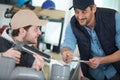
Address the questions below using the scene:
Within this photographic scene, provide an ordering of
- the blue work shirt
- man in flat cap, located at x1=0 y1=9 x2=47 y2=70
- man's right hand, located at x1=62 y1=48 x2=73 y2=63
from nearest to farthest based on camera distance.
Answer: man in flat cap, located at x1=0 y1=9 x2=47 y2=70, man's right hand, located at x1=62 y1=48 x2=73 y2=63, the blue work shirt

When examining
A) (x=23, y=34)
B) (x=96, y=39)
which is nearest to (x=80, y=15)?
(x=96, y=39)

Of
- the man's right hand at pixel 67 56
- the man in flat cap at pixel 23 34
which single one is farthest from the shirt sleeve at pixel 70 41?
the man in flat cap at pixel 23 34

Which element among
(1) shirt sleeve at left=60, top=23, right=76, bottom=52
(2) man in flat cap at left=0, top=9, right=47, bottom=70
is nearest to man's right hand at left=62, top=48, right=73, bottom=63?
(1) shirt sleeve at left=60, top=23, right=76, bottom=52

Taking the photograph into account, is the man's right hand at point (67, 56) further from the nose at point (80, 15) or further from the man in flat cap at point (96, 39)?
the nose at point (80, 15)

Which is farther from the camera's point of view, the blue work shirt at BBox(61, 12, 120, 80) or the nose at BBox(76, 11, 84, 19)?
the blue work shirt at BBox(61, 12, 120, 80)

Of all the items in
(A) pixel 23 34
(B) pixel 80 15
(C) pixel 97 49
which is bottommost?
(C) pixel 97 49

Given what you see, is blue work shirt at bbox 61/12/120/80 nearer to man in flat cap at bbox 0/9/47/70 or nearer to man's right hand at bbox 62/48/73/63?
man's right hand at bbox 62/48/73/63

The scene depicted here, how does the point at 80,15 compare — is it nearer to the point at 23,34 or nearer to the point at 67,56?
the point at 67,56

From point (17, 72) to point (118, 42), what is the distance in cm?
91

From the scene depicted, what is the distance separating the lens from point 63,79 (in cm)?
121

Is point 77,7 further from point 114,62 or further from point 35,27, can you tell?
point 114,62

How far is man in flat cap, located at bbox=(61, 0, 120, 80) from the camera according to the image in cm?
171

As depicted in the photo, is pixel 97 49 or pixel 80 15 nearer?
pixel 80 15

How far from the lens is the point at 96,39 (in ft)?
6.00
